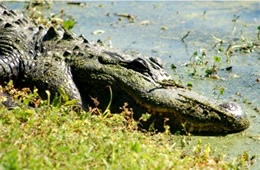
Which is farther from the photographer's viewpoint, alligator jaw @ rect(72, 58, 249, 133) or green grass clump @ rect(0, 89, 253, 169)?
alligator jaw @ rect(72, 58, 249, 133)

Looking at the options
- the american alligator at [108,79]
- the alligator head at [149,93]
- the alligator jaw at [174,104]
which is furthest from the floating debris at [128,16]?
the alligator jaw at [174,104]

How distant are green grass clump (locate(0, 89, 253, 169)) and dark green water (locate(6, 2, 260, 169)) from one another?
130 centimetres

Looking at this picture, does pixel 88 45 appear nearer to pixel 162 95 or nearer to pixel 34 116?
pixel 162 95

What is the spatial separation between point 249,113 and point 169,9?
5.82 metres

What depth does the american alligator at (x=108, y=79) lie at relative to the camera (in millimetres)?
6289

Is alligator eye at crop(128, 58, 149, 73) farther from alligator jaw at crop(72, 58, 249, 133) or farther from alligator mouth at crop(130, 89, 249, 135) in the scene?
alligator mouth at crop(130, 89, 249, 135)

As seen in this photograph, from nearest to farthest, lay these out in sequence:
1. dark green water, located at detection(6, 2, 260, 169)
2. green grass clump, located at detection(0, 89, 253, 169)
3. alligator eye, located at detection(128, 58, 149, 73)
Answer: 1. green grass clump, located at detection(0, 89, 253, 169)
2. alligator eye, located at detection(128, 58, 149, 73)
3. dark green water, located at detection(6, 2, 260, 169)

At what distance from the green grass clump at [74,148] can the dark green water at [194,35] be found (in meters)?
1.30

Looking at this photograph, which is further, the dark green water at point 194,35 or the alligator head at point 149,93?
the dark green water at point 194,35

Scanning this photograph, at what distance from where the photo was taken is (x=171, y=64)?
8781 millimetres

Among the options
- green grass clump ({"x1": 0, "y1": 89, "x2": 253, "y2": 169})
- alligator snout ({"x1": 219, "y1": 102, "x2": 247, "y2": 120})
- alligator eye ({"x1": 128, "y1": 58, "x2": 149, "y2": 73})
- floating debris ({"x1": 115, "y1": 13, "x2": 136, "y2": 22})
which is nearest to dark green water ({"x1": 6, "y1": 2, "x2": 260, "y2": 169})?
floating debris ({"x1": 115, "y1": 13, "x2": 136, "y2": 22})

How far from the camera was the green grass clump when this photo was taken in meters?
3.95

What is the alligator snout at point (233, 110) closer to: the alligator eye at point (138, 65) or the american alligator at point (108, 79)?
the american alligator at point (108, 79)

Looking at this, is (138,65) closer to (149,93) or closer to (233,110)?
(149,93)
